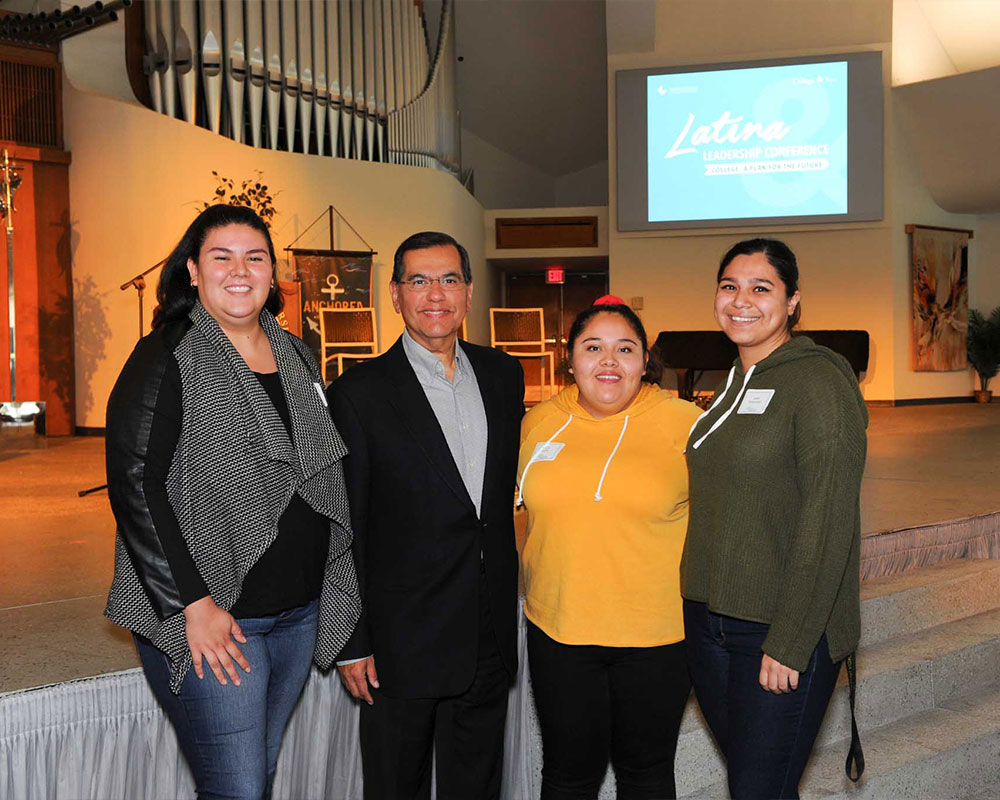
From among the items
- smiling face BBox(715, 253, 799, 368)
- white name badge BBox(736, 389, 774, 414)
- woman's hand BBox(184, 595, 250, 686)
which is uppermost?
smiling face BBox(715, 253, 799, 368)

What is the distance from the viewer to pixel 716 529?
6.04 ft

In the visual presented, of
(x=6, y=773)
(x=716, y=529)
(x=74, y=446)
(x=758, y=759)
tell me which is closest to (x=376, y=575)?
(x=716, y=529)

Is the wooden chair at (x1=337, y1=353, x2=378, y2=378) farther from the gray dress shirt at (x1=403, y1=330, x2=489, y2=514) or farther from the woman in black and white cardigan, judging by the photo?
the woman in black and white cardigan

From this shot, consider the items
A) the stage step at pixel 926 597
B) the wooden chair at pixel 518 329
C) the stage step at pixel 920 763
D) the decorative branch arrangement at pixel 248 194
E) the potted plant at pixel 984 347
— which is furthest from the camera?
the potted plant at pixel 984 347

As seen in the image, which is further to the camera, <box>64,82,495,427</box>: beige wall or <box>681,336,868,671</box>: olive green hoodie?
<box>64,82,495,427</box>: beige wall

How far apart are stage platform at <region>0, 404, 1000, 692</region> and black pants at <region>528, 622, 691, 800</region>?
1080 mm

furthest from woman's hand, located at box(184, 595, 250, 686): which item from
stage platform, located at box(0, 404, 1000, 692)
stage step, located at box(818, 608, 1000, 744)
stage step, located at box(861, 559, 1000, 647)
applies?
stage step, located at box(861, 559, 1000, 647)

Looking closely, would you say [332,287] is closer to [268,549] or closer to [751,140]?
[751,140]

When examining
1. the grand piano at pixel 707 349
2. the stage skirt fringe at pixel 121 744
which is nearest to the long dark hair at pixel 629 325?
the stage skirt fringe at pixel 121 744

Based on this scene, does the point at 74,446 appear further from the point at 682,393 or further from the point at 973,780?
the point at 973,780

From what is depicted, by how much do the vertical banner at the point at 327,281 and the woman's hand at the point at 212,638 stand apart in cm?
742

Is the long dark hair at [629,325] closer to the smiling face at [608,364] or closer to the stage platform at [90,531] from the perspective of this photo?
the smiling face at [608,364]

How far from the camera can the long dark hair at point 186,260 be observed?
174 centimetres

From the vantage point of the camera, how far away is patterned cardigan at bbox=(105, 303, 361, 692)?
1592mm
